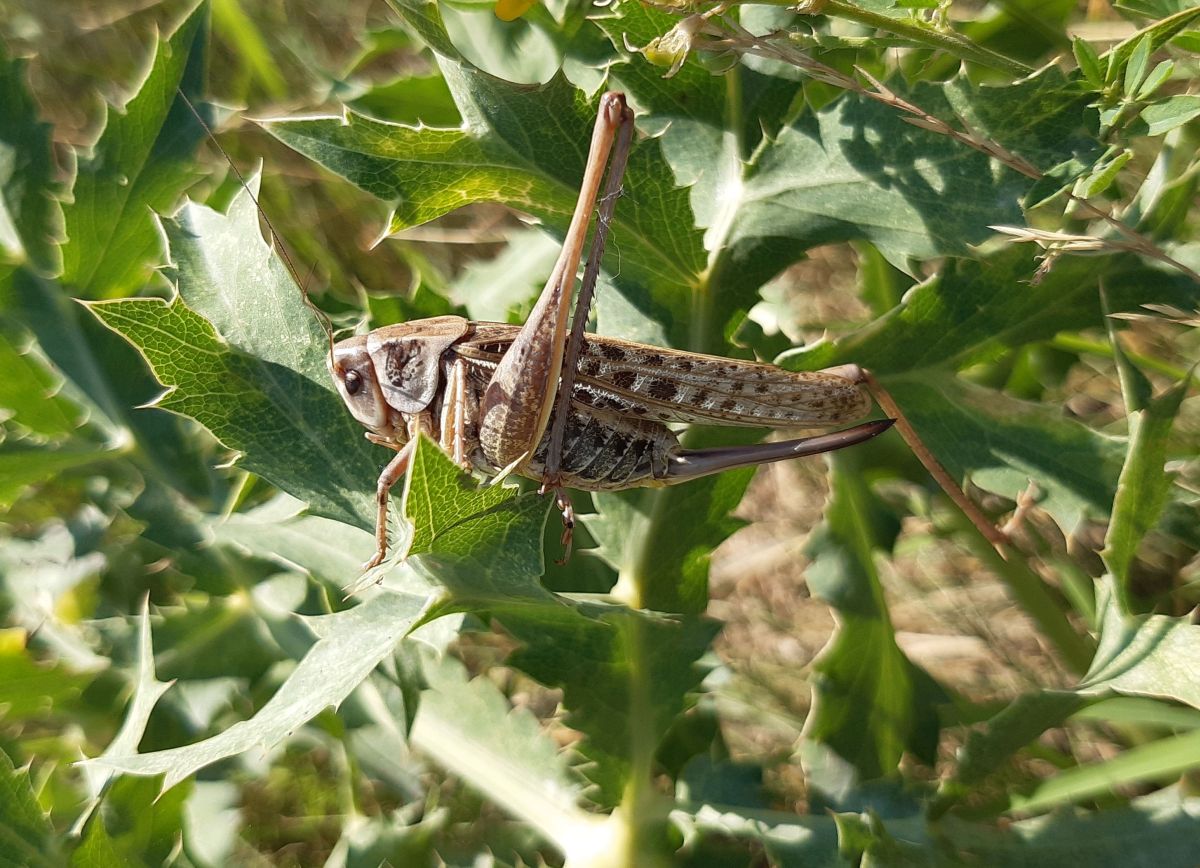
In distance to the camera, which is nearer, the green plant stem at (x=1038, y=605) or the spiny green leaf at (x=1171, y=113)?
the spiny green leaf at (x=1171, y=113)

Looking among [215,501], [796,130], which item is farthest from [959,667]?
[215,501]

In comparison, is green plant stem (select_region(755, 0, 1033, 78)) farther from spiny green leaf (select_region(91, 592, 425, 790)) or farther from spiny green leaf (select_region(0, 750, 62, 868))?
spiny green leaf (select_region(0, 750, 62, 868))

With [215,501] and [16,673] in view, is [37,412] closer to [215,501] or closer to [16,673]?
[215,501]

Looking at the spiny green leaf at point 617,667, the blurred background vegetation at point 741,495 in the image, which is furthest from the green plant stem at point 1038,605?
the spiny green leaf at point 617,667

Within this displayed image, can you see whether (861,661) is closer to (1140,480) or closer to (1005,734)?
(1005,734)

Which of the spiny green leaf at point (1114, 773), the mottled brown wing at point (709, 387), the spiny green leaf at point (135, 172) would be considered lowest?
the spiny green leaf at point (1114, 773)

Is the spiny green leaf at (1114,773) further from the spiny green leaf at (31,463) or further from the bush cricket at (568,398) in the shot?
the spiny green leaf at (31,463)

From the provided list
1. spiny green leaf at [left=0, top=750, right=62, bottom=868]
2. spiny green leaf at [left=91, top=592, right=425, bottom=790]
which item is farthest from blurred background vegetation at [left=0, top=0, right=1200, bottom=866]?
spiny green leaf at [left=91, top=592, right=425, bottom=790]

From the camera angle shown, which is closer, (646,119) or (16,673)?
(646,119)

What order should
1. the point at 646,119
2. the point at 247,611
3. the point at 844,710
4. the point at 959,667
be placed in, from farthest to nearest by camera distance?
the point at 959,667, the point at 247,611, the point at 844,710, the point at 646,119
